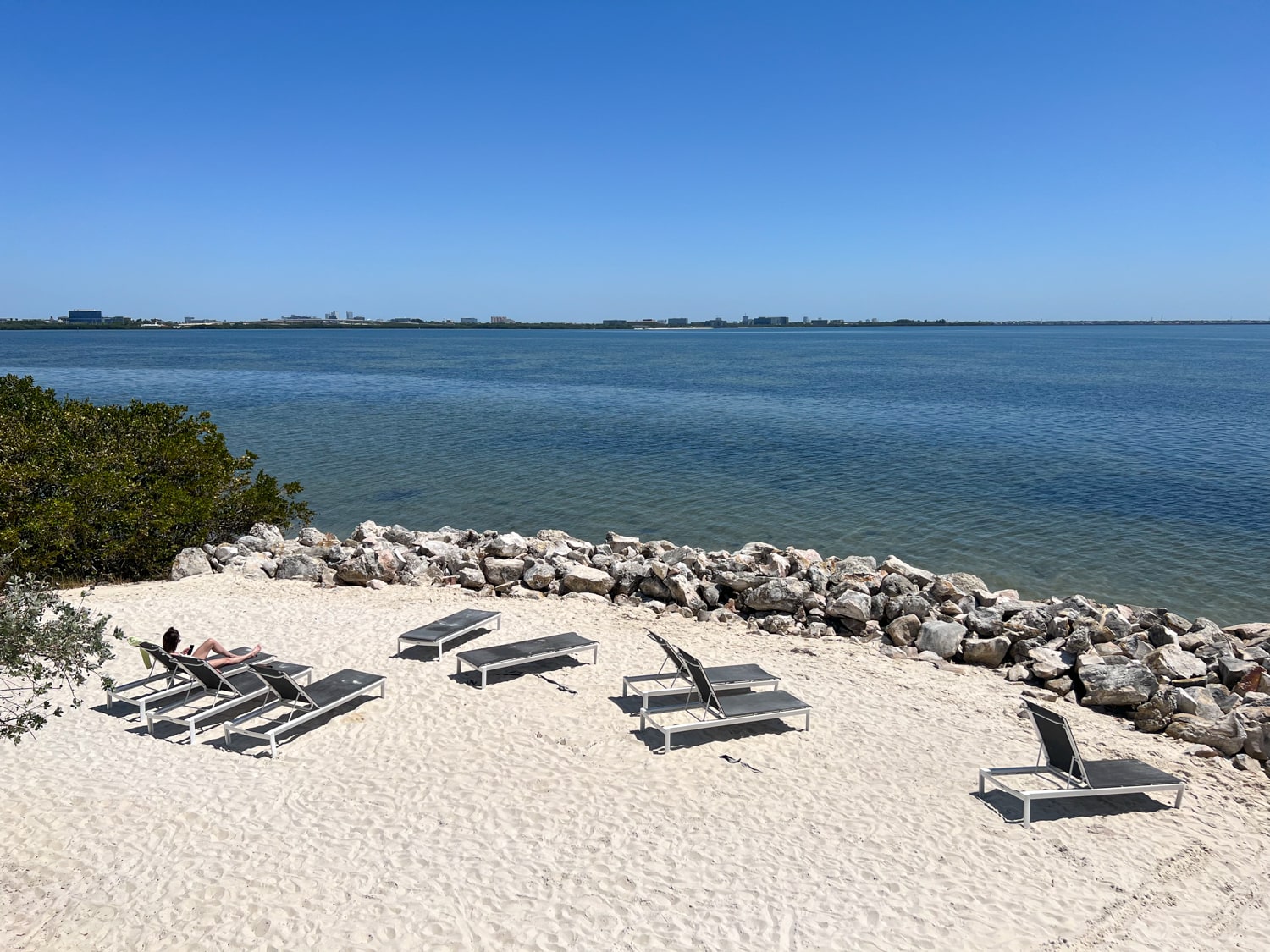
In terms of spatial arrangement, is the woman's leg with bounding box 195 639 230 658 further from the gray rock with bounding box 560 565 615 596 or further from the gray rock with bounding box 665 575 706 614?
the gray rock with bounding box 665 575 706 614

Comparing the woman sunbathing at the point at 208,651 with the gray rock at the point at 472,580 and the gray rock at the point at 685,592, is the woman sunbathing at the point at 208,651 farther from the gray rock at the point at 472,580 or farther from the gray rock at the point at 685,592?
the gray rock at the point at 685,592

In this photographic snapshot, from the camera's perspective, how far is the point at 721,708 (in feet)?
29.7

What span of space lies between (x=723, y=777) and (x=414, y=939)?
353cm

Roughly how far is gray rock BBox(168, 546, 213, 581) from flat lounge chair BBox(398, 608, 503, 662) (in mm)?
5735

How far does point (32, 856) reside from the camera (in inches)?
253

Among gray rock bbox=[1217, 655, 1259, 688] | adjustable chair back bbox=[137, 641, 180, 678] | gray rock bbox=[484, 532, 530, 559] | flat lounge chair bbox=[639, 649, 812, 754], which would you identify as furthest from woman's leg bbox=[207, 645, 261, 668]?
gray rock bbox=[1217, 655, 1259, 688]

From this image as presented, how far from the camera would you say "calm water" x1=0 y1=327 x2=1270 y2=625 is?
20.2 m

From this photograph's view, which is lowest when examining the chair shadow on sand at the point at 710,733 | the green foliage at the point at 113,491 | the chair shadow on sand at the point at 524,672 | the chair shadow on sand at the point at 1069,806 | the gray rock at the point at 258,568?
the chair shadow on sand at the point at 1069,806

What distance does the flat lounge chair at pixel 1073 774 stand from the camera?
24.9 ft

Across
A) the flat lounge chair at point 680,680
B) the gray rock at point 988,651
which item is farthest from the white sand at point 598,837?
the gray rock at point 988,651

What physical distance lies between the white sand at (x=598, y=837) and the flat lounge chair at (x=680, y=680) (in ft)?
1.48

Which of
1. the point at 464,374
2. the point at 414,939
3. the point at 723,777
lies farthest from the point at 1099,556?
the point at 464,374

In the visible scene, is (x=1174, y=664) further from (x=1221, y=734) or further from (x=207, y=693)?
(x=207, y=693)

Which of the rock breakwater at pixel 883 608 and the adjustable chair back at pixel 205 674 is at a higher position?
the adjustable chair back at pixel 205 674
